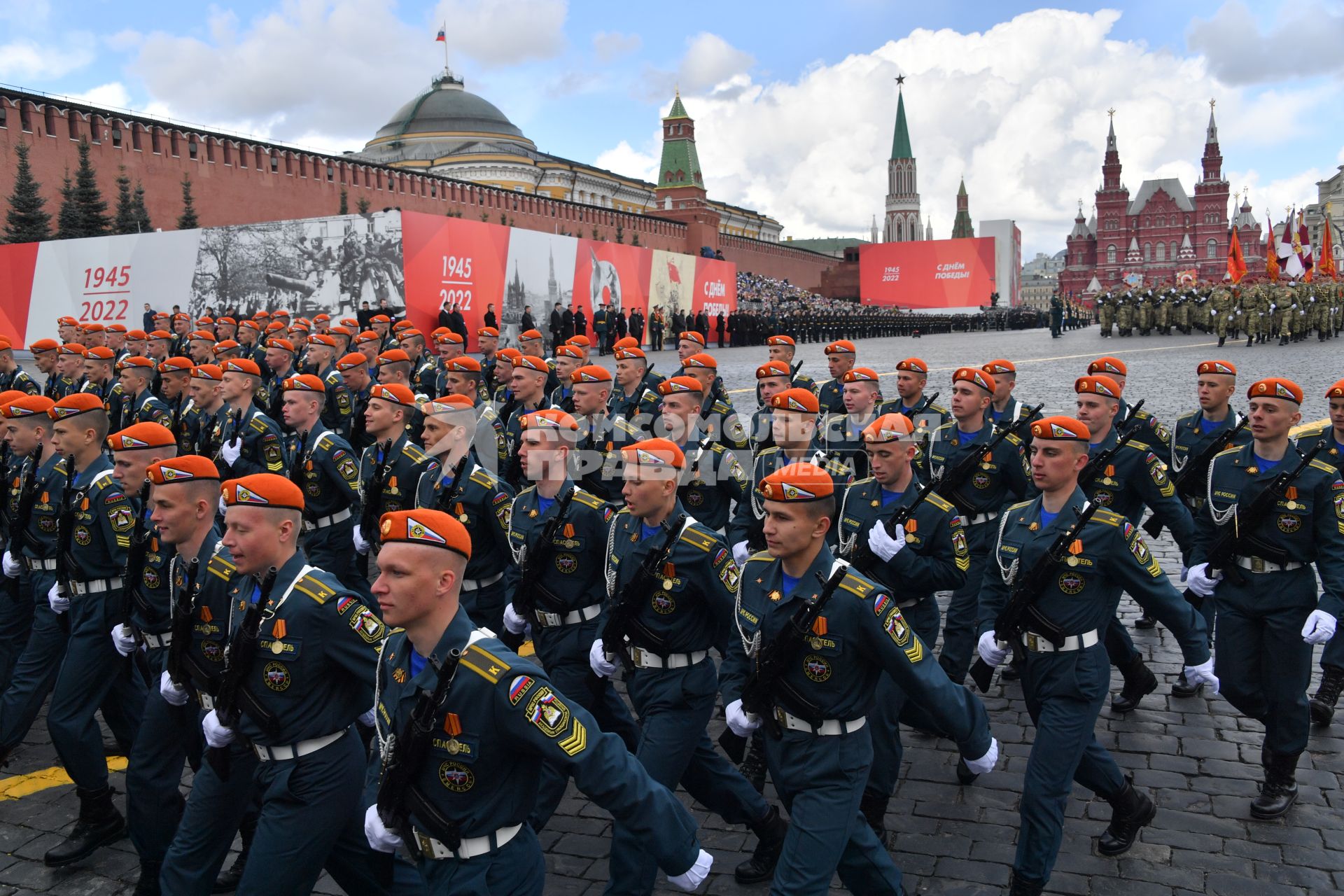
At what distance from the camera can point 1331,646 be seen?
5.64 m

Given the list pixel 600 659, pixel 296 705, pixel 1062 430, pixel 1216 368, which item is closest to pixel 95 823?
pixel 296 705

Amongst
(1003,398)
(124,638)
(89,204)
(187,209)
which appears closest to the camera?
(124,638)

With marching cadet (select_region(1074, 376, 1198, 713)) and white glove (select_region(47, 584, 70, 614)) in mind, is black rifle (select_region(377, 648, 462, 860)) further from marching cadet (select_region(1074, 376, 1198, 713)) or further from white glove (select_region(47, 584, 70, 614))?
Result: marching cadet (select_region(1074, 376, 1198, 713))

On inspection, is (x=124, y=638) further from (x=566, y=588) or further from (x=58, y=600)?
(x=566, y=588)

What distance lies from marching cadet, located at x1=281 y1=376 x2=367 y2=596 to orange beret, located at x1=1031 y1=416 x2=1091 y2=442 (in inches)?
186

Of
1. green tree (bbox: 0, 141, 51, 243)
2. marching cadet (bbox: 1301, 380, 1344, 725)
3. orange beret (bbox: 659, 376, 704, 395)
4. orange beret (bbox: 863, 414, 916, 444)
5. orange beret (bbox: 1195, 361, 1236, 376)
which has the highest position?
green tree (bbox: 0, 141, 51, 243)

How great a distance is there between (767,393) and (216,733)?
5.88 meters

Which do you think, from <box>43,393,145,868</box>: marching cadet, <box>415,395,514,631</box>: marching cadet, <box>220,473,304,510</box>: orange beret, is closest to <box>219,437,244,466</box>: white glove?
<box>43,393,145,868</box>: marching cadet

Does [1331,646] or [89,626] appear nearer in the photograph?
[89,626]

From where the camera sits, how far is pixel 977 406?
6.85m

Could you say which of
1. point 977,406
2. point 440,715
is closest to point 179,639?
point 440,715

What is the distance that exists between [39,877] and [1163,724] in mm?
5795

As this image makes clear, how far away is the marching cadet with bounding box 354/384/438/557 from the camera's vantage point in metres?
6.61

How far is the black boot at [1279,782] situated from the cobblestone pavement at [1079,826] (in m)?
0.07
